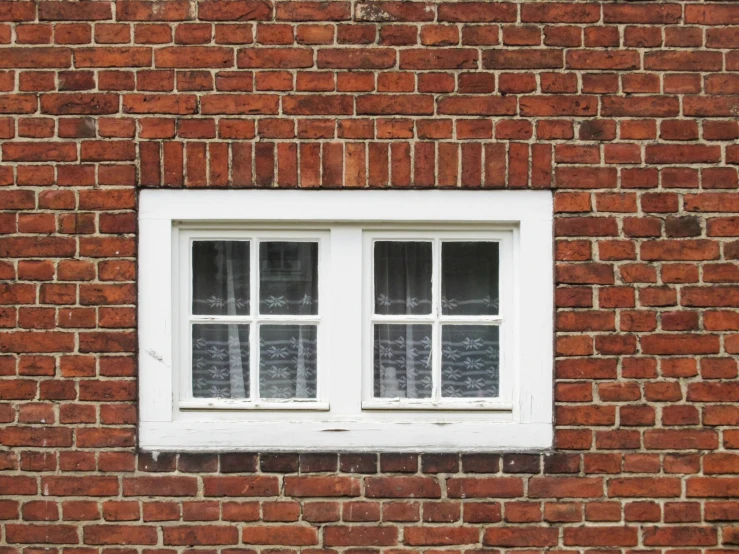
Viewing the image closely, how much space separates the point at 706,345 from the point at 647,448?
19.8 inches

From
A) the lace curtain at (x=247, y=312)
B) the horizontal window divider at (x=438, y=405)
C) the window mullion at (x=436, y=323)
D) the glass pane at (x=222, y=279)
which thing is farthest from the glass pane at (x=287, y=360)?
the window mullion at (x=436, y=323)

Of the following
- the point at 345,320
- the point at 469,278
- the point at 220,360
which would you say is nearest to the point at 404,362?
the point at 345,320

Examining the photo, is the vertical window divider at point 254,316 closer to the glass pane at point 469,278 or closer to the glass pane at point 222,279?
the glass pane at point 222,279

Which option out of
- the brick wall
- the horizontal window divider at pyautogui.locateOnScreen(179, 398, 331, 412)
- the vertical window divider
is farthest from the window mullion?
the vertical window divider

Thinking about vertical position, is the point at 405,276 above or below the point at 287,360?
above

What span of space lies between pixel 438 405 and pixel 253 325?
879 millimetres

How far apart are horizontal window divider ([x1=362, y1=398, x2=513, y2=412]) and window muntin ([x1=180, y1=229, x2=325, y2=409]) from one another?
278 mm

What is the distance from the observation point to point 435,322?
3828 millimetres

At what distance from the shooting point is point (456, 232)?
3812 mm

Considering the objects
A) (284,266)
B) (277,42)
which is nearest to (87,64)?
(277,42)

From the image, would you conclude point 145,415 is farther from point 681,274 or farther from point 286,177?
Answer: point 681,274

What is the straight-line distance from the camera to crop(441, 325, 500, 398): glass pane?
385cm

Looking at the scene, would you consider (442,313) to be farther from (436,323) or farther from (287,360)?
(287,360)

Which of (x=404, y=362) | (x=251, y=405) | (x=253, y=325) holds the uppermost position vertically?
(x=253, y=325)
